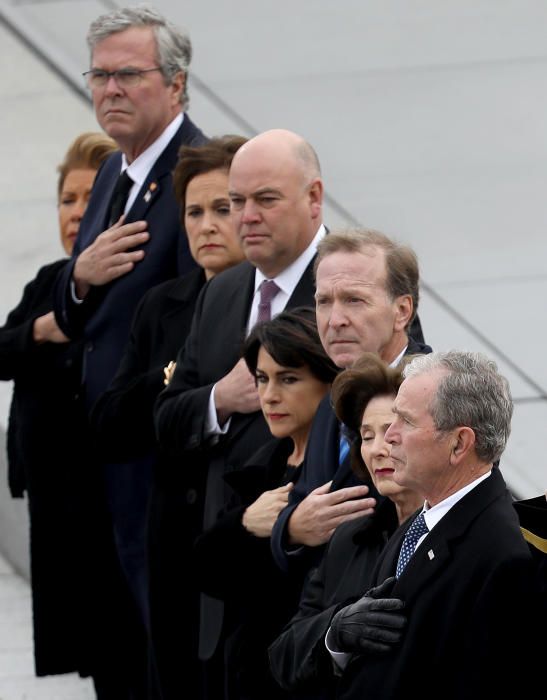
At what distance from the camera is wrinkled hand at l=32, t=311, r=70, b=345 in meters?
7.56

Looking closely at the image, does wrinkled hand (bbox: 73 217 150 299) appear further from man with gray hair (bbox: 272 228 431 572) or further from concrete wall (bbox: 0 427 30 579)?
concrete wall (bbox: 0 427 30 579)

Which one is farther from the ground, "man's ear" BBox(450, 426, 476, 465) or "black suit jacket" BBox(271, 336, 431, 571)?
"man's ear" BBox(450, 426, 476, 465)

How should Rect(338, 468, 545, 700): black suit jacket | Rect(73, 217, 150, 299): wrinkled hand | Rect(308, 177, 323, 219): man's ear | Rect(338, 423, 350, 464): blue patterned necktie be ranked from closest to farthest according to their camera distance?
Rect(338, 468, 545, 700): black suit jacket < Rect(338, 423, 350, 464): blue patterned necktie < Rect(308, 177, 323, 219): man's ear < Rect(73, 217, 150, 299): wrinkled hand

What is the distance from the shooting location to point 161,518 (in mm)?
6395

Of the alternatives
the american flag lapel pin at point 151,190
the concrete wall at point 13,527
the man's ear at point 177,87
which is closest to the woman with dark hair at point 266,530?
the american flag lapel pin at point 151,190

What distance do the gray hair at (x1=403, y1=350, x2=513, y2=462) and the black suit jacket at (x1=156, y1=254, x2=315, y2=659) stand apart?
154 centimetres

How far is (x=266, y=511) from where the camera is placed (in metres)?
5.55

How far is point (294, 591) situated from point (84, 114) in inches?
272

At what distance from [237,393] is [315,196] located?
671mm

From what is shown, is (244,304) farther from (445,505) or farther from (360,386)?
(445,505)

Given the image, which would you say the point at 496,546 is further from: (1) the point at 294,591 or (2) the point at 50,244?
(2) the point at 50,244

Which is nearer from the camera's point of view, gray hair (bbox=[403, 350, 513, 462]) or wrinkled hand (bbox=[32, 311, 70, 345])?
gray hair (bbox=[403, 350, 513, 462])

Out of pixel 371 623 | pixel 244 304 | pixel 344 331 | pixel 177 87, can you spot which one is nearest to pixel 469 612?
pixel 371 623

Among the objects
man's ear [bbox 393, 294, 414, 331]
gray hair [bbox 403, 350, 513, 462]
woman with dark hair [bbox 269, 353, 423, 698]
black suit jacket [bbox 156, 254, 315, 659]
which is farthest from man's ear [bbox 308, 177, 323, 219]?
gray hair [bbox 403, 350, 513, 462]
